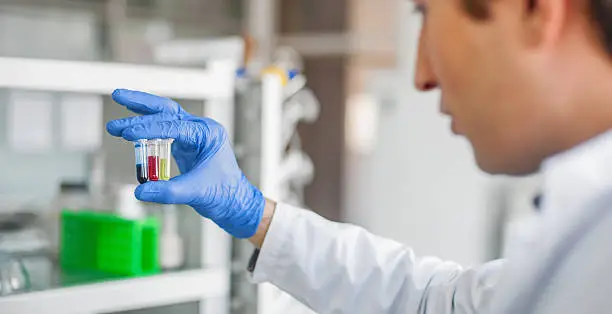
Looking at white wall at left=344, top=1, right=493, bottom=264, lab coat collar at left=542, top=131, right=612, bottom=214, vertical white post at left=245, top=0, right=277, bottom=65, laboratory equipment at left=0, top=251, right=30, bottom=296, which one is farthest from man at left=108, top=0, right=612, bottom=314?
vertical white post at left=245, top=0, right=277, bottom=65

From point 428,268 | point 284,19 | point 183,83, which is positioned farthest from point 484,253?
point 183,83

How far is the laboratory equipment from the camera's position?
36.3 inches

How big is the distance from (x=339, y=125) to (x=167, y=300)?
1301 millimetres

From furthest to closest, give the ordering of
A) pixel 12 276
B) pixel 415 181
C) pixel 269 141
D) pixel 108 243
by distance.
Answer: pixel 415 181 < pixel 269 141 < pixel 108 243 < pixel 12 276

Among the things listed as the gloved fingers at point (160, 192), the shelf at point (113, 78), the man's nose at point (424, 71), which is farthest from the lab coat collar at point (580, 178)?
the shelf at point (113, 78)

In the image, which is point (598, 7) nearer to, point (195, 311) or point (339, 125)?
point (195, 311)

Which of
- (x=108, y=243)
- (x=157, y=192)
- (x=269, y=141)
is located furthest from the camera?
(x=269, y=141)

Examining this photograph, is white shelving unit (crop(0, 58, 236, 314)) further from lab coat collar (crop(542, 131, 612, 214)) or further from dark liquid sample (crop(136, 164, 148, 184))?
lab coat collar (crop(542, 131, 612, 214))

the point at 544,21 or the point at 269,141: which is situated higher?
the point at 544,21

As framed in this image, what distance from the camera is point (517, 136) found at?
75 cm

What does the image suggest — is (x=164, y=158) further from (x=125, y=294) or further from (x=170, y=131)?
(x=125, y=294)

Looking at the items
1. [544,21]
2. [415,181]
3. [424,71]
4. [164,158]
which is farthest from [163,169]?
[415,181]

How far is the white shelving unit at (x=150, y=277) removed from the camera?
2.96 ft

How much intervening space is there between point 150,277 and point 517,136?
22.2 inches
